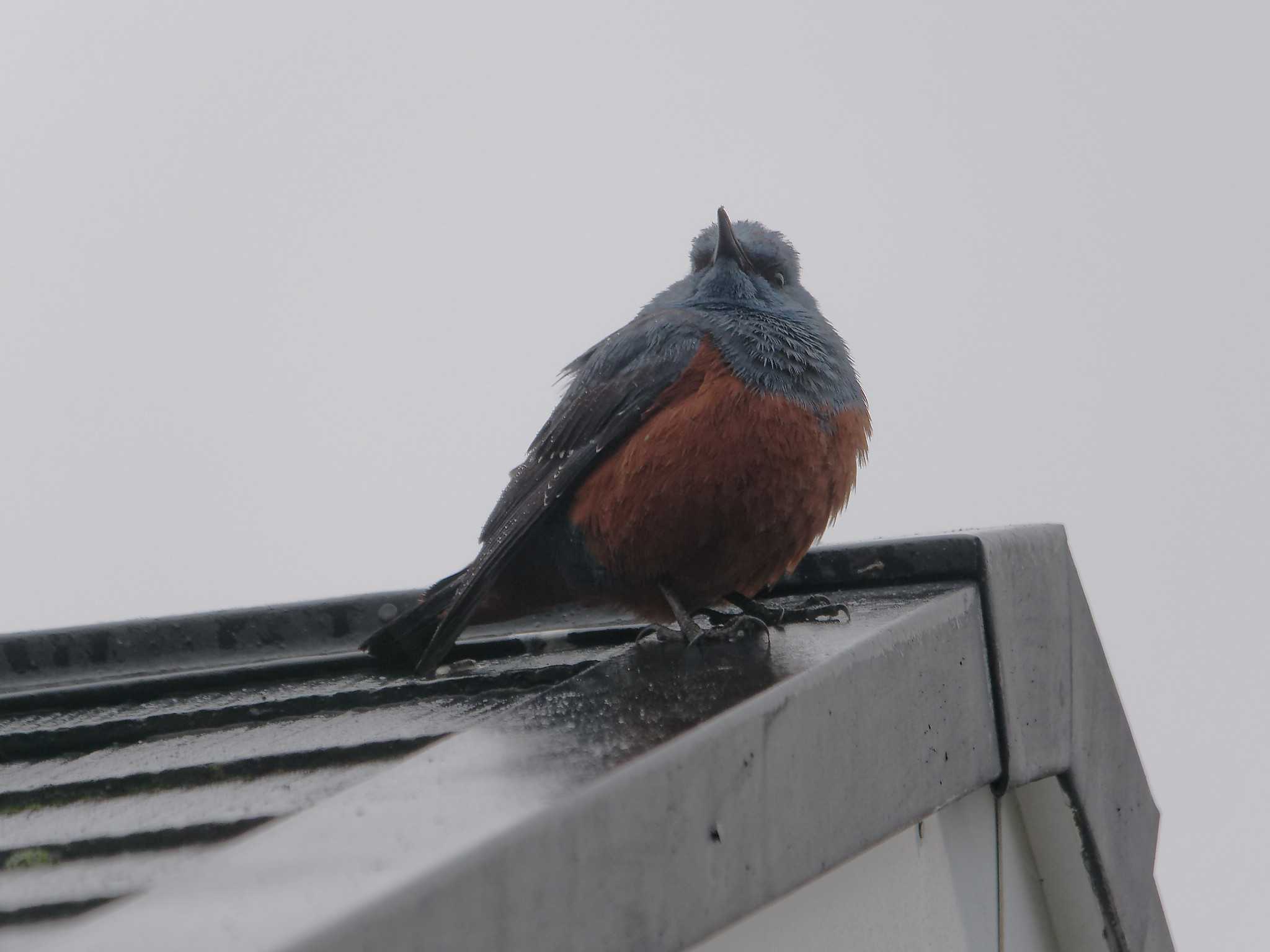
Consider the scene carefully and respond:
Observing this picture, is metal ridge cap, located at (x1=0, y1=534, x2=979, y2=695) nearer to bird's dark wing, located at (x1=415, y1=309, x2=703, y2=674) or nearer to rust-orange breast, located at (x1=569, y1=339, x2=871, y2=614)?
bird's dark wing, located at (x1=415, y1=309, x2=703, y2=674)

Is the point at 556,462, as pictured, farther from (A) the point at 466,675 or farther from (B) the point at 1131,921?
(B) the point at 1131,921

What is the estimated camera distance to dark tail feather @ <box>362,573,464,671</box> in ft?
12.3

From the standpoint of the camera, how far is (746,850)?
7.13 ft

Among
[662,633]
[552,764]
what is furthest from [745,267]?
[552,764]

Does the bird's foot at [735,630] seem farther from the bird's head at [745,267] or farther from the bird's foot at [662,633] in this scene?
the bird's head at [745,267]

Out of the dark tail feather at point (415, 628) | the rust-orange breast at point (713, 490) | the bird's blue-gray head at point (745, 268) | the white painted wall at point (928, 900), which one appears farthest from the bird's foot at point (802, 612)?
the bird's blue-gray head at point (745, 268)

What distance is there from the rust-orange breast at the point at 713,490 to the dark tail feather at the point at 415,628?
40 centimetres

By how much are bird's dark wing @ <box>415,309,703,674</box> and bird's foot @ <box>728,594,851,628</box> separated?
Answer: 21.1 inches

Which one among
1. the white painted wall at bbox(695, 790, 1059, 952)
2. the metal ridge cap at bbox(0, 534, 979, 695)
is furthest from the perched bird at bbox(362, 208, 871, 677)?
the white painted wall at bbox(695, 790, 1059, 952)

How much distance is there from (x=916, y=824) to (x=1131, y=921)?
0.84 meters

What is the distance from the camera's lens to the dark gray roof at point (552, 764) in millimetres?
1781

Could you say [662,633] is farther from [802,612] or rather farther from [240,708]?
[240,708]

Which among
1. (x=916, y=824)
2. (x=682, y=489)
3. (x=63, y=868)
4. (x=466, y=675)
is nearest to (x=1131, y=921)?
(x=916, y=824)

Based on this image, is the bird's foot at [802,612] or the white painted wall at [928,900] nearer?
the white painted wall at [928,900]
